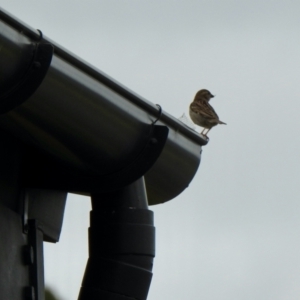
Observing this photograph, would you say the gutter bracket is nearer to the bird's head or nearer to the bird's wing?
the bird's wing

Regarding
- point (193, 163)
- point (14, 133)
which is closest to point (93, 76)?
point (14, 133)

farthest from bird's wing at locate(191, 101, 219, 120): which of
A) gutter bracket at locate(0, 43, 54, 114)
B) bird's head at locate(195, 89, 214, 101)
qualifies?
gutter bracket at locate(0, 43, 54, 114)

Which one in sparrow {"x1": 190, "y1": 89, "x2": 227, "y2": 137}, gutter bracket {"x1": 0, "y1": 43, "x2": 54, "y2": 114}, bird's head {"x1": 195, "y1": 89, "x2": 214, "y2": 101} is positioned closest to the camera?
gutter bracket {"x1": 0, "y1": 43, "x2": 54, "y2": 114}

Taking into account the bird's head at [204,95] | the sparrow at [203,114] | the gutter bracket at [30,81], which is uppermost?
the bird's head at [204,95]

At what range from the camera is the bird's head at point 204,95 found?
13398 millimetres

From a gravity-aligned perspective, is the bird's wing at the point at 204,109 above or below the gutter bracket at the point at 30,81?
above

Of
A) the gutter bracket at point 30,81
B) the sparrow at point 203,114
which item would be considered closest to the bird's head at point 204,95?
the sparrow at point 203,114

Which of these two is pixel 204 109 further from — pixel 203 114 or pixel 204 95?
pixel 204 95

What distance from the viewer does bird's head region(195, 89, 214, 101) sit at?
13398mm

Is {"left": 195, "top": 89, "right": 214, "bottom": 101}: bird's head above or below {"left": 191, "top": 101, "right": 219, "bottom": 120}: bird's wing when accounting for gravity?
above

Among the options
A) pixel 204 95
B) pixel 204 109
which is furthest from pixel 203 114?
pixel 204 95

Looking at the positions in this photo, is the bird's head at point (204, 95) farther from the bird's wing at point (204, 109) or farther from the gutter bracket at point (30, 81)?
the gutter bracket at point (30, 81)

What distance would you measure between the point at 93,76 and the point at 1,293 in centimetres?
76

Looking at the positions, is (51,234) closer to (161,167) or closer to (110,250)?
(110,250)
